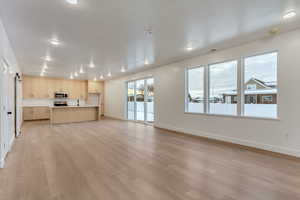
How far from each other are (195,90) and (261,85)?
200cm

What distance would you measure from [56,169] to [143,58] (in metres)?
4.04

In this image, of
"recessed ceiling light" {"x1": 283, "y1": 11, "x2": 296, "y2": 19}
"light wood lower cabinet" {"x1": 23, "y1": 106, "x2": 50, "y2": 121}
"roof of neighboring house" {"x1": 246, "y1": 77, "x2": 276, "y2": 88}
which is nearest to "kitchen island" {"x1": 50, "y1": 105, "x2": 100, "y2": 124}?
"light wood lower cabinet" {"x1": 23, "y1": 106, "x2": 50, "y2": 121}

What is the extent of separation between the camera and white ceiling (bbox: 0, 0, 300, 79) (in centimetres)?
242

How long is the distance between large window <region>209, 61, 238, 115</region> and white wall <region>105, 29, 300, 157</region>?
0.74 ft

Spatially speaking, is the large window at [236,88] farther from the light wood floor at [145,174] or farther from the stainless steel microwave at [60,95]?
the stainless steel microwave at [60,95]

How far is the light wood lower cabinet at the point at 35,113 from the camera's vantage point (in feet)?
28.7

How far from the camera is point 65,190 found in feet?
7.02

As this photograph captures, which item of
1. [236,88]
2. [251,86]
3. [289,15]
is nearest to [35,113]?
[236,88]

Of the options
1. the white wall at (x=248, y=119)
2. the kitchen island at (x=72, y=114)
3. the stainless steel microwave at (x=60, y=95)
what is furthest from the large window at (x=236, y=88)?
the stainless steel microwave at (x=60, y=95)

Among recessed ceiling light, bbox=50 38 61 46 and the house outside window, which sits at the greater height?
recessed ceiling light, bbox=50 38 61 46

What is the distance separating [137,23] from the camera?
2.98 meters

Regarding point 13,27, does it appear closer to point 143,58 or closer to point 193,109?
point 143,58

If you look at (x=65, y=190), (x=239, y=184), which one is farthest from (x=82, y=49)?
(x=239, y=184)

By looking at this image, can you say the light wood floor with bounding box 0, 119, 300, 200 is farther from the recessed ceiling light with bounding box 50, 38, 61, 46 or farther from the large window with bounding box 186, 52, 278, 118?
the recessed ceiling light with bounding box 50, 38, 61, 46
